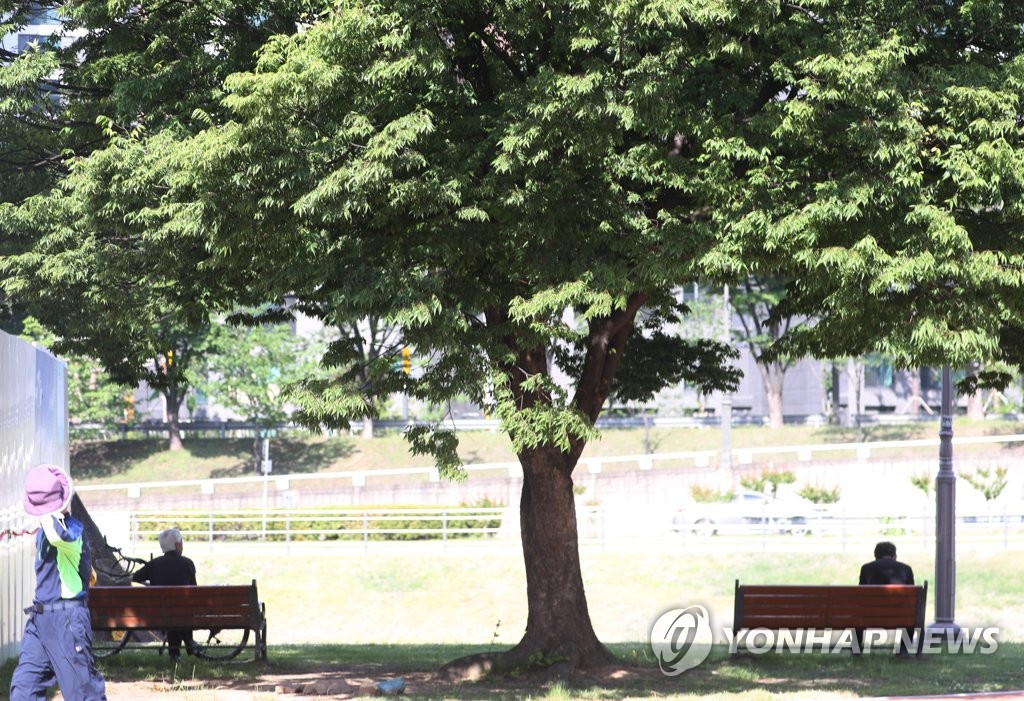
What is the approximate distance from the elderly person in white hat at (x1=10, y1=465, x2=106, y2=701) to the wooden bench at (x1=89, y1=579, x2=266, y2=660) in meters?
6.35

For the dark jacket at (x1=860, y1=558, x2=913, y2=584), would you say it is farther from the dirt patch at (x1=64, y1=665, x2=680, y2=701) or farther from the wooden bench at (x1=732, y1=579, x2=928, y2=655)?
the dirt patch at (x1=64, y1=665, x2=680, y2=701)

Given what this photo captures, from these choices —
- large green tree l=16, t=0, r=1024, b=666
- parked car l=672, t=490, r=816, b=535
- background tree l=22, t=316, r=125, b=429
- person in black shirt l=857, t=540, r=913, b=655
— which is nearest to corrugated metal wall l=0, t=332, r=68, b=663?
large green tree l=16, t=0, r=1024, b=666

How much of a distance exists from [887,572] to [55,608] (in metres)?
9.94

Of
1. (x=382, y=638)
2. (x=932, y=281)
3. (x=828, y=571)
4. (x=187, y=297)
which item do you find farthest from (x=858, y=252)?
(x=828, y=571)

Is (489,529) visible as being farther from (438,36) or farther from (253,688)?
(438,36)

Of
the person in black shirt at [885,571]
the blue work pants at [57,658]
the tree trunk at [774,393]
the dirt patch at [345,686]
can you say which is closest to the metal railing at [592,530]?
the person in black shirt at [885,571]

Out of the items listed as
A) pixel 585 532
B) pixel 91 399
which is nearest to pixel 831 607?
pixel 585 532

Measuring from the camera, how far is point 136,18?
552 inches

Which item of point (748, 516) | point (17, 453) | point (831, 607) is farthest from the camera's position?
point (748, 516)

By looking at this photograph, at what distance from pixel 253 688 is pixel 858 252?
21.8ft

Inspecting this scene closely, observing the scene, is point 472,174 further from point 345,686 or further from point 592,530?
point 592,530

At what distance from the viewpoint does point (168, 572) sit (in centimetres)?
1529

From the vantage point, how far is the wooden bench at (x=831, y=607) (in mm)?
13984

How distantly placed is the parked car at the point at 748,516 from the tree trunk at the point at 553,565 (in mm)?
16332
